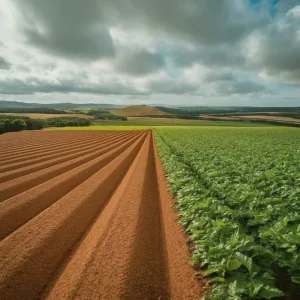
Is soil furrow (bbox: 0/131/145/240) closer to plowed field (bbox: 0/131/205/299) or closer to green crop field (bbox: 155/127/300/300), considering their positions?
plowed field (bbox: 0/131/205/299)

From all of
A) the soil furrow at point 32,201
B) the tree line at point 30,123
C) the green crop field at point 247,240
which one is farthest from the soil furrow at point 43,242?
the tree line at point 30,123

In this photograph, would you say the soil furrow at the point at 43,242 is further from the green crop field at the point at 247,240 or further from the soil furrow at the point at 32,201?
the green crop field at the point at 247,240

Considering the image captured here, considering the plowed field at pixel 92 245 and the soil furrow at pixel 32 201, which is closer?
the plowed field at pixel 92 245

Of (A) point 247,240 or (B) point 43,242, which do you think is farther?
(B) point 43,242

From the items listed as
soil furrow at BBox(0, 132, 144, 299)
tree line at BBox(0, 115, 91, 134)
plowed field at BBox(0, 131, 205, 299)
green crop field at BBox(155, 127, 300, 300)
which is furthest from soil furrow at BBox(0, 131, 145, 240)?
tree line at BBox(0, 115, 91, 134)

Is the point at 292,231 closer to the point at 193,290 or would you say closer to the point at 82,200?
the point at 193,290

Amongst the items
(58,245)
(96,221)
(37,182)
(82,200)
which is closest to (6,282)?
(58,245)

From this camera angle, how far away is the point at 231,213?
7855 mm

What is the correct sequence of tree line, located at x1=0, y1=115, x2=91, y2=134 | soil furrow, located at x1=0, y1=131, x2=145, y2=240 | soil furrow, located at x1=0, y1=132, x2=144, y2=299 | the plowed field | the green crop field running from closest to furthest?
the green crop field → the plowed field → soil furrow, located at x1=0, y1=132, x2=144, y2=299 → soil furrow, located at x1=0, y1=131, x2=145, y2=240 → tree line, located at x1=0, y1=115, x2=91, y2=134

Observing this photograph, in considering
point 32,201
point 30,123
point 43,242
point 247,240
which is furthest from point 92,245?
point 30,123

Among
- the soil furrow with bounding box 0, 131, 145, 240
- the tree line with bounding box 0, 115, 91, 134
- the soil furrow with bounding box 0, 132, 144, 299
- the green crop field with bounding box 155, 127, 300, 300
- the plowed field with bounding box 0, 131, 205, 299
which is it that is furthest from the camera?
the tree line with bounding box 0, 115, 91, 134

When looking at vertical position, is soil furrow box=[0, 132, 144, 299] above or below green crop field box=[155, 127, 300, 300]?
below

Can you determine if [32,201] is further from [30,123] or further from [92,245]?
[30,123]

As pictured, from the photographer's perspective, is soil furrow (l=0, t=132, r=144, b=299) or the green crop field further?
soil furrow (l=0, t=132, r=144, b=299)
